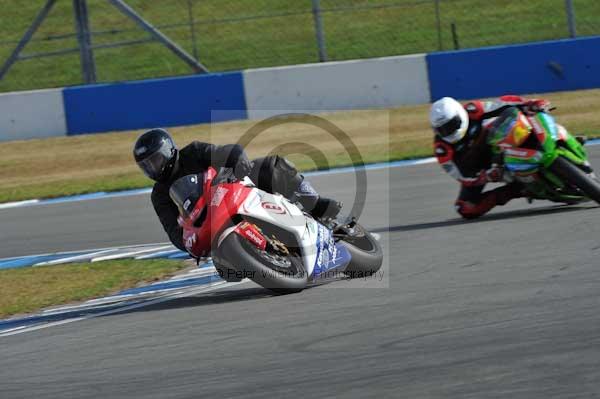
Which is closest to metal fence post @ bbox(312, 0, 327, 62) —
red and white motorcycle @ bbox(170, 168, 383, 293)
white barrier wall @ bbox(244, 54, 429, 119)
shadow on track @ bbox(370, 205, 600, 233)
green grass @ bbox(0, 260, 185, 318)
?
white barrier wall @ bbox(244, 54, 429, 119)

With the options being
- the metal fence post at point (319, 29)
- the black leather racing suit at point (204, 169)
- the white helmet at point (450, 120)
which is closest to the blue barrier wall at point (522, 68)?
the metal fence post at point (319, 29)

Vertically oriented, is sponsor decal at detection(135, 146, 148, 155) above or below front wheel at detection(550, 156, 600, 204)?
above

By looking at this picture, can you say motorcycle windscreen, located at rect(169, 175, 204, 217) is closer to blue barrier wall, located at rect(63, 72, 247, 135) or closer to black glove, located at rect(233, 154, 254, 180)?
black glove, located at rect(233, 154, 254, 180)

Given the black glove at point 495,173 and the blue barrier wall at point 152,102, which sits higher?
the black glove at point 495,173

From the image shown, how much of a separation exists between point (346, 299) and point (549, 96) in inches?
456

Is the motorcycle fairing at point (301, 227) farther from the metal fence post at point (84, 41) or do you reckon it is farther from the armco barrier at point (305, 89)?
the metal fence post at point (84, 41)

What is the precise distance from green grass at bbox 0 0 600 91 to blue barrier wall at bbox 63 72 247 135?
2.40ft

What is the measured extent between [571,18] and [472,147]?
350 inches

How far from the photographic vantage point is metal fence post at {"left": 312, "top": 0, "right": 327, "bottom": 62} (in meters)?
18.7

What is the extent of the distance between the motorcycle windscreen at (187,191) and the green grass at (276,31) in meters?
11.9

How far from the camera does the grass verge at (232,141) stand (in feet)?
53.1

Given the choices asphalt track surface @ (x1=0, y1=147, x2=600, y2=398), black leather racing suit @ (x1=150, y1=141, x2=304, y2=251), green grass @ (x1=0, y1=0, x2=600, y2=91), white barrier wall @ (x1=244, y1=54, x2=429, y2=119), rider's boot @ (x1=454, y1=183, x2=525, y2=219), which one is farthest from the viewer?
green grass @ (x1=0, y1=0, x2=600, y2=91)

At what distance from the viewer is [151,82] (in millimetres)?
18641

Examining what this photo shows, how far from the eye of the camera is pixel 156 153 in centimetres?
778
